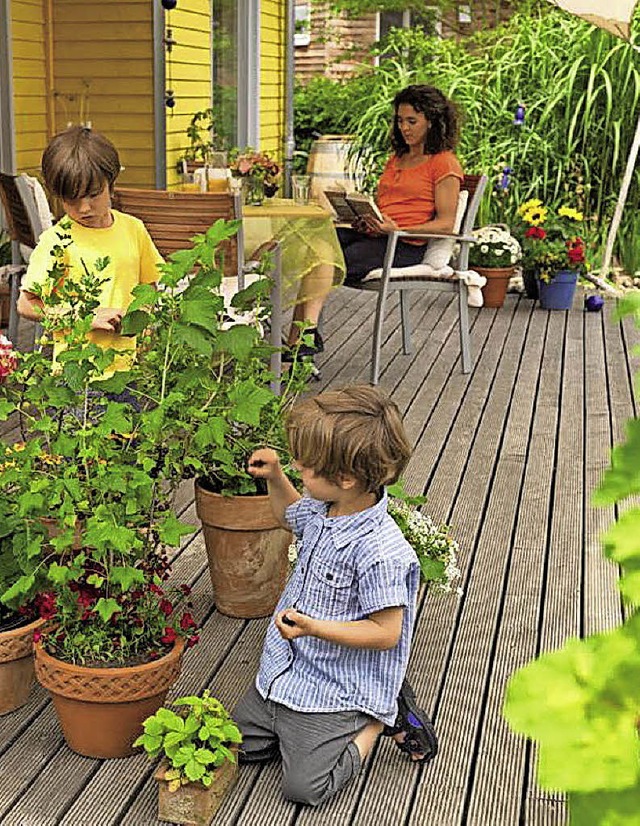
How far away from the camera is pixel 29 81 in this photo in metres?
8.60

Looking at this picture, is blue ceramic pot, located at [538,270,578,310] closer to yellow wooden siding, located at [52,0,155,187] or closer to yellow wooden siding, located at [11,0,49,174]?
yellow wooden siding, located at [52,0,155,187]

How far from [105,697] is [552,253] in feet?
19.2

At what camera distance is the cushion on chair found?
5.96 metres

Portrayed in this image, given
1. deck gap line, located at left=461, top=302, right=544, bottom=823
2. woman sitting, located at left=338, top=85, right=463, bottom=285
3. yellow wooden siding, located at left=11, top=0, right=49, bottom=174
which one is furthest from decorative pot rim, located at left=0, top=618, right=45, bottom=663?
yellow wooden siding, located at left=11, top=0, right=49, bottom=174

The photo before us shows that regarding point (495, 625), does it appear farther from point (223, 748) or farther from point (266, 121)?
point (266, 121)

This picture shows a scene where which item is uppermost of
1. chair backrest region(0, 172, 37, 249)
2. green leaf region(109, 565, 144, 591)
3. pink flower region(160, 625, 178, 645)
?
chair backrest region(0, 172, 37, 249)

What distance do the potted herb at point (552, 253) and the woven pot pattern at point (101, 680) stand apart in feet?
18.9

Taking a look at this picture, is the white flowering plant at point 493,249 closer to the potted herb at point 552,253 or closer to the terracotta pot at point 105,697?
the potted herb at point 552,253

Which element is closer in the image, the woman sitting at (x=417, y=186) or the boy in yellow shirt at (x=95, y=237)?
the boy in yellow shirt at (x=95, y=237)

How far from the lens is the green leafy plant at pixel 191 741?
2.26m

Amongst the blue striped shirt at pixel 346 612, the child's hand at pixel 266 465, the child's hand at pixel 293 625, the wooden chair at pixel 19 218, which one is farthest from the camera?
the wooden chair at pixel 19 218

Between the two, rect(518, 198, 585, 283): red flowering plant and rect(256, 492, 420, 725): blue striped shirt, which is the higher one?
rect(518, 198, 585, 283): red flowering plant

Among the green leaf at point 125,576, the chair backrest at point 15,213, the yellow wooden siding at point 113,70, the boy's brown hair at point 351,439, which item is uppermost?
the yellow wooden siding at point 113,70

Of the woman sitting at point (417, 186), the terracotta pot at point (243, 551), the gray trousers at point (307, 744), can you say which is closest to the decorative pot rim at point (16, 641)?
the gray trousers at point (307, 744)
